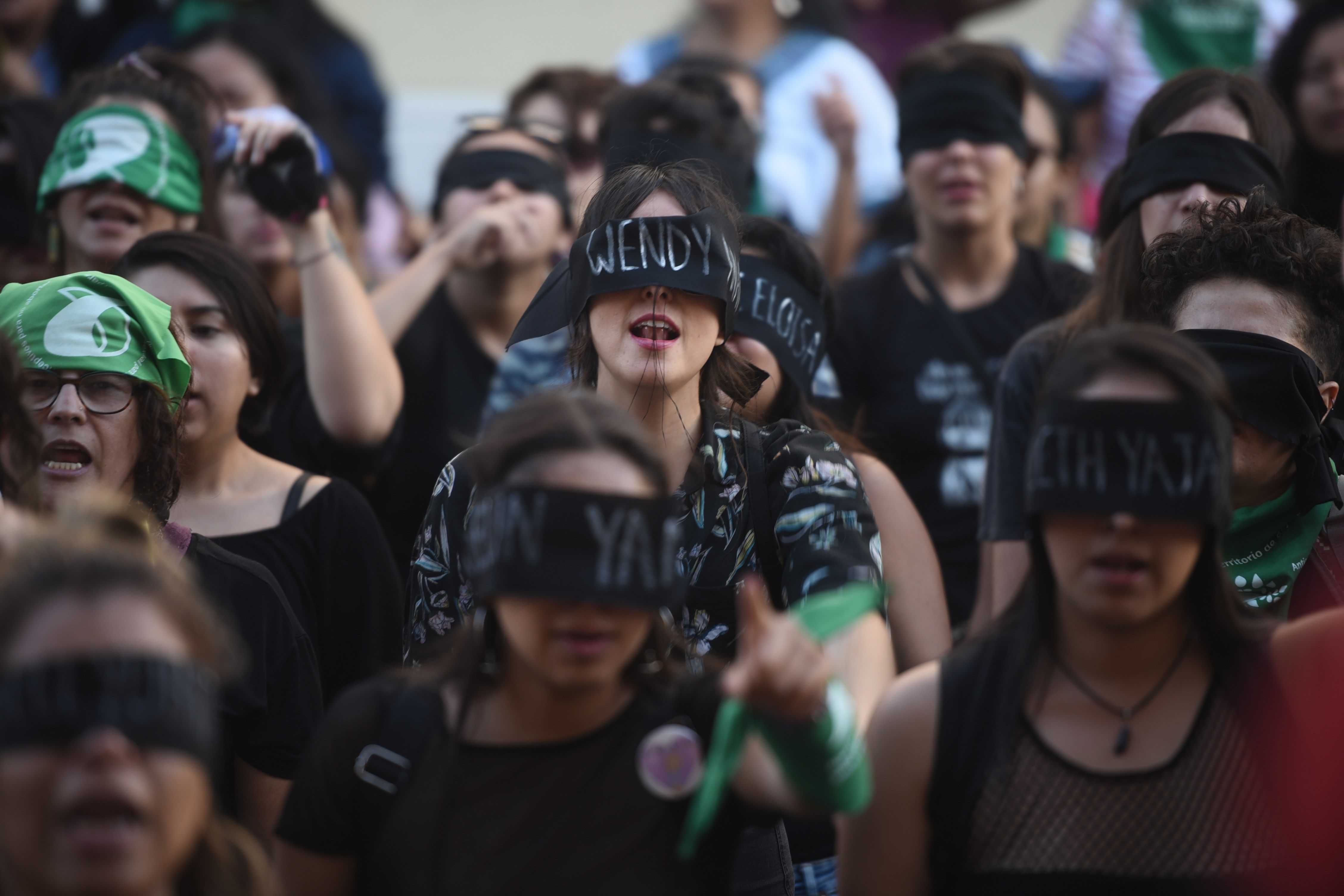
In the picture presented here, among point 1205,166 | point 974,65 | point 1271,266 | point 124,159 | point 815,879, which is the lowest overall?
point 815,879

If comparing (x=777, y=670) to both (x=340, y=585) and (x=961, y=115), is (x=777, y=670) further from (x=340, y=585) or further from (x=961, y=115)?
(x=961, y=115)

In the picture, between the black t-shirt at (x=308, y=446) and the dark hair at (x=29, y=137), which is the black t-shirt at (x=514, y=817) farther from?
the dark hair at (x=29, y=137)

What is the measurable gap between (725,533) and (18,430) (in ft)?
4.05

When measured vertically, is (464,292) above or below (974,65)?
below

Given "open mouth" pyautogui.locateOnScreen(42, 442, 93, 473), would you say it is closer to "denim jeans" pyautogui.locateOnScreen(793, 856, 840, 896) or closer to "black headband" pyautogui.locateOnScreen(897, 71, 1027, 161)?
"denim jeans" pyautogui.locateOnScreen(793, 856, 840, 896)

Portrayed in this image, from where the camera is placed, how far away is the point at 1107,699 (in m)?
2.21

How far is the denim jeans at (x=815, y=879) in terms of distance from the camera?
2.95 m

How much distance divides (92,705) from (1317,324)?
7.87 ft

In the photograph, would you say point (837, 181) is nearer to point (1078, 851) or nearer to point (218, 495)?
point (218, 495)

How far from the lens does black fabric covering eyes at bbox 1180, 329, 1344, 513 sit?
110 inches

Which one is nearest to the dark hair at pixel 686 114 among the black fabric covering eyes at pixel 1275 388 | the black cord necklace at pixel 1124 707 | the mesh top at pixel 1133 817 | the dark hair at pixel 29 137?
the dark hair at pixel 29 137

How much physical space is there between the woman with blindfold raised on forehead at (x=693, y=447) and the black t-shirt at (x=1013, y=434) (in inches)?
20.8

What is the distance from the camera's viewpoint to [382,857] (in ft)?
6.99

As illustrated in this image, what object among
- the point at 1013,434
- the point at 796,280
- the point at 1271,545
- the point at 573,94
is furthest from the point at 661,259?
the point at 573,94
